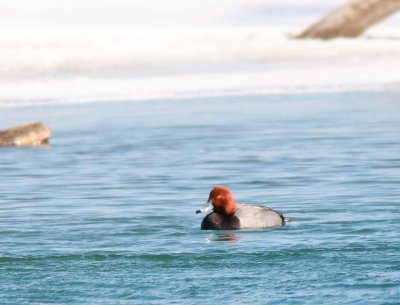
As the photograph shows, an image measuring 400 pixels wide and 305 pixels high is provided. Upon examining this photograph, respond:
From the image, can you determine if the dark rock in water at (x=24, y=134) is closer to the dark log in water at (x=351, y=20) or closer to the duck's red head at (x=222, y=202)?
the duck's red head at (x=222, y=202)

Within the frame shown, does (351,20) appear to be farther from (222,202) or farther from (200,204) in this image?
(222,202)

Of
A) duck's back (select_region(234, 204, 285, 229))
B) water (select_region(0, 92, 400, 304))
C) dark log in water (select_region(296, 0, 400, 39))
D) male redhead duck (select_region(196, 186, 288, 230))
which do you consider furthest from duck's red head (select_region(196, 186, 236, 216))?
dark log in water (select_region(296, 0, 400, 39))

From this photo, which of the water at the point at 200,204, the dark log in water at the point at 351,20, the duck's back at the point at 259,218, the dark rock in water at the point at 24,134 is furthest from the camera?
the dark log in water at the point at 351,20

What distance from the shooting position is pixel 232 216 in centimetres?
1329

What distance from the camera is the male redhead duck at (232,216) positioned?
43.1ft

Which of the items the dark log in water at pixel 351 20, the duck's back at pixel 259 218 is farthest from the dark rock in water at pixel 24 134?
the dark log in water at pixel 351 20

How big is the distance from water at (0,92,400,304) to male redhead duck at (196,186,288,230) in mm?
127

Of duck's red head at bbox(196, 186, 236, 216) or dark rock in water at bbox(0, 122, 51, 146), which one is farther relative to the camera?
dark rock in water at bbox(0, 122, 51, 146)

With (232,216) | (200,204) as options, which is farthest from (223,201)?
(200,204)

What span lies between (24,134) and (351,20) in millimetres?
20182

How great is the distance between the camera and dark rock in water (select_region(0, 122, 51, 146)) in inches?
847

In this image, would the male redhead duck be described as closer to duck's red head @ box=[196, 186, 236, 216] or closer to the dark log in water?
duck's red head @ box=[196, 186, 236, 216]

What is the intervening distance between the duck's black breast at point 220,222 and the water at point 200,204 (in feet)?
0.38

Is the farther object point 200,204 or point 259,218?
point 200,204
